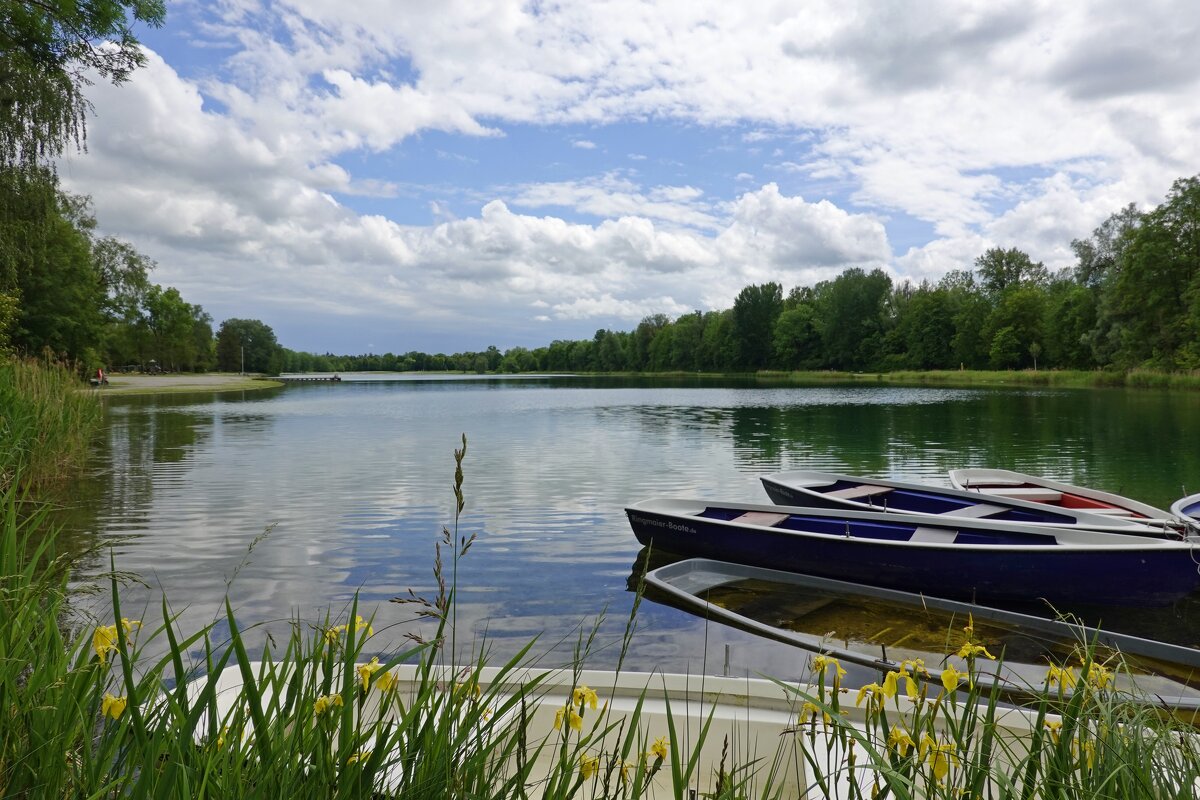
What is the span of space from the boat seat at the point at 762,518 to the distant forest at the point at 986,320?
159ft

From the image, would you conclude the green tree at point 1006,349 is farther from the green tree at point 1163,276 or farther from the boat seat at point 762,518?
the boat seat at point 762,518

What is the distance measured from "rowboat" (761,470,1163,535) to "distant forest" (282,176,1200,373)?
4606 cm

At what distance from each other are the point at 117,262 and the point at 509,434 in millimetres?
46645

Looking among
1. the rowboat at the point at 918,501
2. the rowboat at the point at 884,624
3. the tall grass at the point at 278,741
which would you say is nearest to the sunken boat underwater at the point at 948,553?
the rowboat at the point at 884,624

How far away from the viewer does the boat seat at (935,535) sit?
7.98m

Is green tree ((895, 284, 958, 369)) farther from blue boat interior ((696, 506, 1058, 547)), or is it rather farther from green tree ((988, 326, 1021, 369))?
blue boat interior ((696, 506, 1058, 547))

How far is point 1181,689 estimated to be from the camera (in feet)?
16.6

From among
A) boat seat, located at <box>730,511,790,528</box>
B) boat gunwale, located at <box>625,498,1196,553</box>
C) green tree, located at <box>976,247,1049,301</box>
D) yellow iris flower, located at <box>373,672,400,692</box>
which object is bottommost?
boat seat, located at <box>730,511,790,528</box>

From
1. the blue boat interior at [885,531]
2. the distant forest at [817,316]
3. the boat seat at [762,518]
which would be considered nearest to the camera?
the blue boat interior at [885,531]

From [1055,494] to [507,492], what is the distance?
29.9ft

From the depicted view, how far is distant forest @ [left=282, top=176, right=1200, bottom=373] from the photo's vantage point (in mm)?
49688

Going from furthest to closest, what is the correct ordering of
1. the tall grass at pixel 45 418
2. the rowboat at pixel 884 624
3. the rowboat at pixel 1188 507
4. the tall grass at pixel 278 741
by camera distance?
the tall grass at pixel 45 418
the rowboat at pixel 1188 507
the rowboat at pixel 884 624
the tall grass at pixel 278 741

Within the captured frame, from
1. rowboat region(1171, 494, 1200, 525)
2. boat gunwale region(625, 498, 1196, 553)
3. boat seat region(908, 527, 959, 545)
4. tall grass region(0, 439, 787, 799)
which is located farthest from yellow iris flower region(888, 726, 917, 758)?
rowboat region(1171, 494, 1200, 525)

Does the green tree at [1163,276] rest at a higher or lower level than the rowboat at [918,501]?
higher
